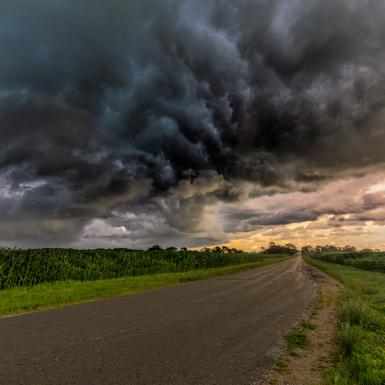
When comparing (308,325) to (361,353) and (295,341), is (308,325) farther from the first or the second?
(361,353)

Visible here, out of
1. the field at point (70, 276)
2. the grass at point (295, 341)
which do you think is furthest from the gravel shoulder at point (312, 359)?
the field at point (70, 276)

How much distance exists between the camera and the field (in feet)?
59.1

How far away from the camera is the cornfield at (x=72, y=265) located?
25297 millimetres

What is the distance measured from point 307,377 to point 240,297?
11.8 meters

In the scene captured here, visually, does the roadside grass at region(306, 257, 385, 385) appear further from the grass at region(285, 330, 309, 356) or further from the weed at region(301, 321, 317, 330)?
the weed at region(301, 321, 317, 330)

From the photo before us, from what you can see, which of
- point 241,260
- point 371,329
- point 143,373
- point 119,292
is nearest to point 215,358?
point 143,373

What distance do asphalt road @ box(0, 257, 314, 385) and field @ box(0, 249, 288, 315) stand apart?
3.84 metres

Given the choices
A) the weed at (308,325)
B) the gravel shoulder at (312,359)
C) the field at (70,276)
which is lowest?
the gravel shoulder at (312,359)

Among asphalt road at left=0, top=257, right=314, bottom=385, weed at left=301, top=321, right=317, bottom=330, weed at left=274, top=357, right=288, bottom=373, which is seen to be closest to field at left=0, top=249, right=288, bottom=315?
asphalt road at left=0, top=257, right=314, bottom=385

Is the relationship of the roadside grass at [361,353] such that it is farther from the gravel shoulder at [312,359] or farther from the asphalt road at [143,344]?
the asphalt road at [143,344]

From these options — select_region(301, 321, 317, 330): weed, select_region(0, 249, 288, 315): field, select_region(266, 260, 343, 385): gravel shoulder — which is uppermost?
select_region(0, 249, 288, 315): field

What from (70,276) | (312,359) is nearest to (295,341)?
(312,359)

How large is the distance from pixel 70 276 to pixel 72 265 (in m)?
1.89

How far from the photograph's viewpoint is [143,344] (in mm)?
8750
